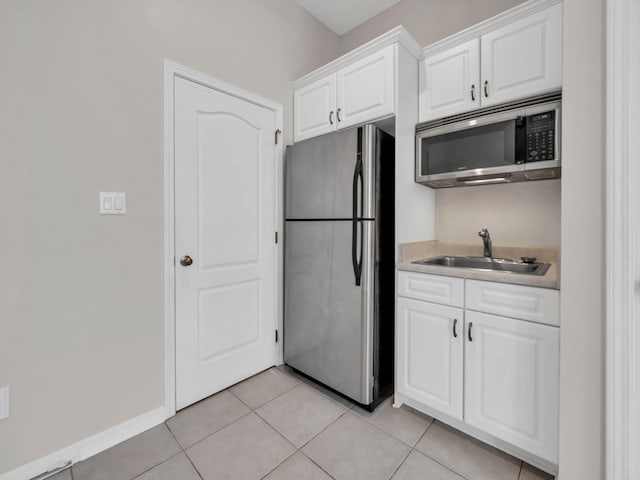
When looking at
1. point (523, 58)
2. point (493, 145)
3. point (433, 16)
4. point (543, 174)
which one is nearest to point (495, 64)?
point (523, 58)

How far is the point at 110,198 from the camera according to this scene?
153 centimetres

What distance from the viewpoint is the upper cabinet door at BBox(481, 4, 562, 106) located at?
1496 millimetres

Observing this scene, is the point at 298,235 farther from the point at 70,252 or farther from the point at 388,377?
the point at 70,252

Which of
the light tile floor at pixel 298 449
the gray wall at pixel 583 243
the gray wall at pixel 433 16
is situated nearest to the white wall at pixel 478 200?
the gray wall at pixel 433 16

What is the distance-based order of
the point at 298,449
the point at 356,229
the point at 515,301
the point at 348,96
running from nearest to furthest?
1. the point at 515,301
2. the point at 298,449
3. the point at 356,229
4. the point at 348,96

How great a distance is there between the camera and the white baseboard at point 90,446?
4.36 ft

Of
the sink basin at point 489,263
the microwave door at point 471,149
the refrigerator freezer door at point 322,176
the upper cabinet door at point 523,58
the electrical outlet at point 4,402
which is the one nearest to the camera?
the electrical outlet at point 4,402

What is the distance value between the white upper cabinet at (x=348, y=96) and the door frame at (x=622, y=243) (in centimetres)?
102

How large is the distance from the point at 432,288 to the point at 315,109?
5.16ft

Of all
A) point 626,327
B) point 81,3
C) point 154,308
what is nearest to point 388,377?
point 626,327

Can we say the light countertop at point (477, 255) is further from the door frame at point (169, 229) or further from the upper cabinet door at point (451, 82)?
the door frame at point (169, 229)

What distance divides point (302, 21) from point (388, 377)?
291cm

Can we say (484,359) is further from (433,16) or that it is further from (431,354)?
(433,16)

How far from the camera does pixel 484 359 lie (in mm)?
1481
